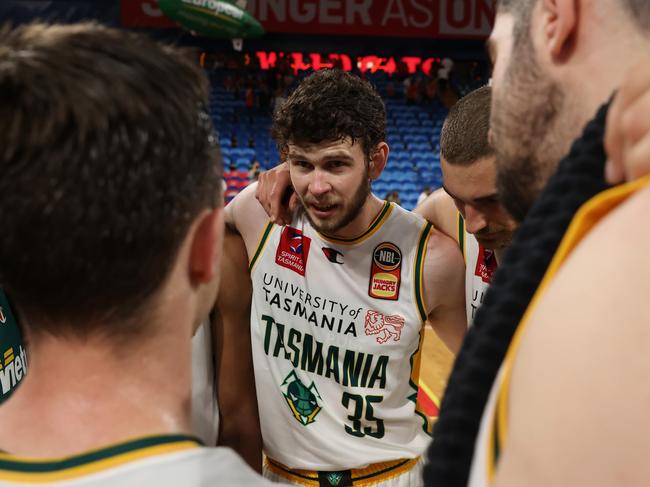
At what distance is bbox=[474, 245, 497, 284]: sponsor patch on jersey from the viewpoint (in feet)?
7.11

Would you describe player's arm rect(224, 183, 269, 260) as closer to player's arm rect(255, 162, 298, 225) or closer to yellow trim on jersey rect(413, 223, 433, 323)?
player's arm rect(255, 162, 298, 225)

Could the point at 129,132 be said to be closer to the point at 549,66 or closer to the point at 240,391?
the point at 549,66

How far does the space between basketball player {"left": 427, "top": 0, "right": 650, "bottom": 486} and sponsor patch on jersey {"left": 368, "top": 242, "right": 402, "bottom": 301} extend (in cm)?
110

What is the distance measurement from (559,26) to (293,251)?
4.79 ft

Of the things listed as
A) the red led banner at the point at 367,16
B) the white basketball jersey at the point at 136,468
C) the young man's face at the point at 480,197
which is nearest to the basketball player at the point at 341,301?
the young man's face at the point at 480,197

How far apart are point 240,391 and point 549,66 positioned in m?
1.69

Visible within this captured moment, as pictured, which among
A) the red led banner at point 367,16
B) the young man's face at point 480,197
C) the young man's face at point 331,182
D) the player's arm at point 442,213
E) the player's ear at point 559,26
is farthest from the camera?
the red led banner at point 367,16

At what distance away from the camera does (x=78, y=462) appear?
2.38 feet

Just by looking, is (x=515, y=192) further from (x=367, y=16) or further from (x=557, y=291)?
(x=367, y=16)

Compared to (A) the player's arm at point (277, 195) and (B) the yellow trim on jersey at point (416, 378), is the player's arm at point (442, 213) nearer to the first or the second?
(B) the yellow trim on jersey at point (416, 378)

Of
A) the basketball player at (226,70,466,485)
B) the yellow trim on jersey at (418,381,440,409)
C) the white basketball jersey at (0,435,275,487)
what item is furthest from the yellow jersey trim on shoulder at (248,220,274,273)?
the yellow trim on jersey at (418,381,440,409)

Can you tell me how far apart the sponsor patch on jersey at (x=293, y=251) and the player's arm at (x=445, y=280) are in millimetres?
416

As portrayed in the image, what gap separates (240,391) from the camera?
2.25 m

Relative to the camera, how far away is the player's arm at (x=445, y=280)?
7.04 ft
